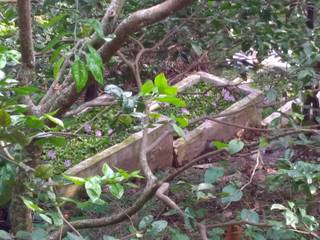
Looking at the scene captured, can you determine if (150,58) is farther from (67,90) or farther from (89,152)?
(67,90)

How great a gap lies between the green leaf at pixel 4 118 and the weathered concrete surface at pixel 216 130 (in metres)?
2.62

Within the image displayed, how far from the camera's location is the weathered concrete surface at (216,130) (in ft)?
12.8

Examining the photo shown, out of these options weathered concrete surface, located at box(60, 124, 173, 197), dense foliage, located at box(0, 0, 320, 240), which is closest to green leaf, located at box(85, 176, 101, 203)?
dense foliage, located at box(0, 0, 320, 240)

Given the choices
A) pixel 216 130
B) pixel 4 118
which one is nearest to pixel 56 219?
pixel 4 118

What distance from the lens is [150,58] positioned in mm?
3969

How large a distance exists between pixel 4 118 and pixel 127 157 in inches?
102

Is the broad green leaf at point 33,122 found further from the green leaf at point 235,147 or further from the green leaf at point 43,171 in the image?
the green leaf at point 235,147

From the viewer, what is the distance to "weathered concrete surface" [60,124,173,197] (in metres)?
3.39

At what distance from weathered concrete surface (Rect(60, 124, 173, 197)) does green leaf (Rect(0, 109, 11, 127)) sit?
217 centimetres

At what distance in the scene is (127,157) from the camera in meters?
3.64

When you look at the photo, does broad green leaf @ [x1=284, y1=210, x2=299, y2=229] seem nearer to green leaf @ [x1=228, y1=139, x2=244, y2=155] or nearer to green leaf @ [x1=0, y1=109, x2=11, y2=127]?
green leaf @ [x1=228, y1=139, x2=244, y2=155]

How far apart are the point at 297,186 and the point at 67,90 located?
2.49 ft

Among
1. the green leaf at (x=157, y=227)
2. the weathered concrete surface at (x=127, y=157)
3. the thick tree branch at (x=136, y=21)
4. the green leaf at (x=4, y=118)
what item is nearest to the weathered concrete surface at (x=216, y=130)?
the weathered concrete surface at (x=127, y=157)

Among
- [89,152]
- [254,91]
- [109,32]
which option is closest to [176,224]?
[89,152]
